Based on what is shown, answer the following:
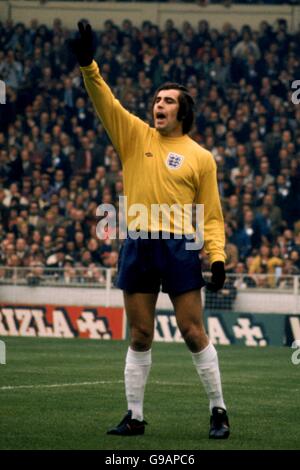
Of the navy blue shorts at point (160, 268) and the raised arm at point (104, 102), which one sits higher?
the raised arm at point (104, 102)

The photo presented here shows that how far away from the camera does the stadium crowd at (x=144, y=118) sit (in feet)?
83.8

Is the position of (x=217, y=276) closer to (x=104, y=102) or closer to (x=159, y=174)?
(x=159, y=174)

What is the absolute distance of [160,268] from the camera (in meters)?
8.73

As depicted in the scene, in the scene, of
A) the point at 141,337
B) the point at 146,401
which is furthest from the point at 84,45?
the point at 146,401

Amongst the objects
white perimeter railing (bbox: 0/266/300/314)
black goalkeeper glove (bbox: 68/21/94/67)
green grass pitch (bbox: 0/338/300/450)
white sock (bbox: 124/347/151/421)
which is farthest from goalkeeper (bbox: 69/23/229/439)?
white perimeter railing (bbox: 0/266/300/314)

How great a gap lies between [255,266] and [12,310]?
4847 millimetres

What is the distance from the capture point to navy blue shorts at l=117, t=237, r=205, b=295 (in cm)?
870

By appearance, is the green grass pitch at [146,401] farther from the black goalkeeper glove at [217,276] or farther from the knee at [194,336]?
the black goalkeeper glove at [217,276]

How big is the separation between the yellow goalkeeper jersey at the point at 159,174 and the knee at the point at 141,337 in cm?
69

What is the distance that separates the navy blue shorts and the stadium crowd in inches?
573

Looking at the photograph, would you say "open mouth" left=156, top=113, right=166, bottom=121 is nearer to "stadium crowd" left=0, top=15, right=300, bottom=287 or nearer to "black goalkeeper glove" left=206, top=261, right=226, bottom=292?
"black goalkeeper glove" left=206, top=261, right=226, bottom=292

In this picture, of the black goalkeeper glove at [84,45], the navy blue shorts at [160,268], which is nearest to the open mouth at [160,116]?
the black goalkeeper glove at [84,45]

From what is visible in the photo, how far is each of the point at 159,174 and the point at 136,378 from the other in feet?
4.69
